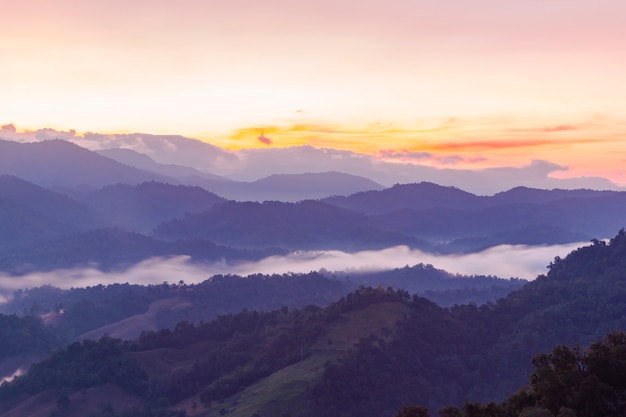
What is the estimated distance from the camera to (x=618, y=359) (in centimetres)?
4581

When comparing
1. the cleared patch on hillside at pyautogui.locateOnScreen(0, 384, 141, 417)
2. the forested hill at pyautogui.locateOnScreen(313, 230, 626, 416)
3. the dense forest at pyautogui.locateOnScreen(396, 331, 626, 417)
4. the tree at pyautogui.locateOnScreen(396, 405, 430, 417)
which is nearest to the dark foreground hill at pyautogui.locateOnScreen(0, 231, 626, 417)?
the forested hill at pyautogui.locateOnScreen(313, 230, 626, 416)

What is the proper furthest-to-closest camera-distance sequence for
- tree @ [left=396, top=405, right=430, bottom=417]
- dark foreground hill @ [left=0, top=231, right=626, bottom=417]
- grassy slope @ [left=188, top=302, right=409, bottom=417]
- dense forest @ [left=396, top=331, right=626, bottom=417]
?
dark foreground hill @ [left=0, top=231, right=626, bottom=417], grassy slope @ [left=188, top=302, right=409, bottom=417], dense forest @ [left=396, top=331, right=626, bottom=417], tree @ [left=396, top=405, right=430, bottom=417]

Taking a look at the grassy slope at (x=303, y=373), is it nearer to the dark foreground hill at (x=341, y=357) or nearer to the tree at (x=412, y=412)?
the dark foreground hill at (x=341, y=357)

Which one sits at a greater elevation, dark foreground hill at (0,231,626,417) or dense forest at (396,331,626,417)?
dense forest at (396,331,626,417)

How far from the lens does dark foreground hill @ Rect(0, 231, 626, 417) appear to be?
462 feet

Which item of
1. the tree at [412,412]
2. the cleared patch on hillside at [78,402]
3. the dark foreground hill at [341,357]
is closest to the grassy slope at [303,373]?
the dark foreground hill at [341,357]

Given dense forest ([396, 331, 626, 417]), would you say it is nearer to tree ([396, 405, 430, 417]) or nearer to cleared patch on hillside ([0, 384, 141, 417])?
tree ([396, 405, 430, 417])

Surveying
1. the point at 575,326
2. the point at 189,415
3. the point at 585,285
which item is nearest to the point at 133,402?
the point at 189,415

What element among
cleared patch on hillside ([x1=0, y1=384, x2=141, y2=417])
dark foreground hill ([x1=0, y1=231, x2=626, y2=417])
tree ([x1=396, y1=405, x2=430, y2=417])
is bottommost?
cleared patch on hillside ([x1=0, y1=384, x2=141, y2=417])

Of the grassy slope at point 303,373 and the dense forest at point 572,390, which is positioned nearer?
the dense forest at point 572,390

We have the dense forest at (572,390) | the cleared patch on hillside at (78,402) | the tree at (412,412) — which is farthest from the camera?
the cleared patch on hillside at (78,402)

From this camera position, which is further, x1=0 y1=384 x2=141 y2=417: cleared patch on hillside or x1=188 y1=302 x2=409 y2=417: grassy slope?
x1=0 y1=384 x2=141 y2=417: cleared patch on hillside

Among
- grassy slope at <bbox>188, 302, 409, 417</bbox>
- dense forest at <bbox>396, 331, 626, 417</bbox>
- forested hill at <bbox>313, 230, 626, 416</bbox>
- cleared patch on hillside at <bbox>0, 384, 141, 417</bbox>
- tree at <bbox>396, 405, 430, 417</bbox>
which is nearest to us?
tree at <bbox>396, 405, 430, 417</bbox>

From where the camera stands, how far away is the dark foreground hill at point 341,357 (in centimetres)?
14075
